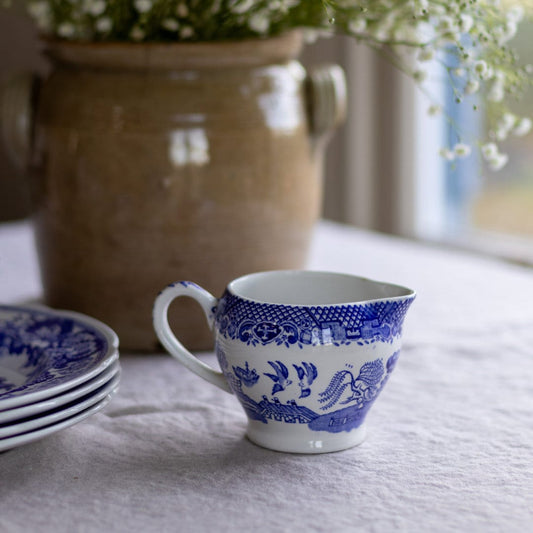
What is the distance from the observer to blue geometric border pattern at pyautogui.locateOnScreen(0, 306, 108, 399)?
542mm

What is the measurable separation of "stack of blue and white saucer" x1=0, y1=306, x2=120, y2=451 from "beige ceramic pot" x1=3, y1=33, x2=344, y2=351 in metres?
0.09

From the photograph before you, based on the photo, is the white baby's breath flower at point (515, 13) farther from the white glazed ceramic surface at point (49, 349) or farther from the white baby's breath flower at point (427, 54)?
the white glazed ceramic surface at point (49, 349)

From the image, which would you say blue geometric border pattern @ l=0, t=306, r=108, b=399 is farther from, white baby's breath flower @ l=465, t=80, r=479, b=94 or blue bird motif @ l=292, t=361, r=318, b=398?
white baby's breath flower @ l=465, t=80, r=479, b=94

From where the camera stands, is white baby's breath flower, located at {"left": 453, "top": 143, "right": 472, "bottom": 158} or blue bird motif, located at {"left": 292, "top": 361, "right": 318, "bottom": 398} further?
white baby's breath flower, located at {"left": 453, "top": 143, "right": 472, "bottom": 158}

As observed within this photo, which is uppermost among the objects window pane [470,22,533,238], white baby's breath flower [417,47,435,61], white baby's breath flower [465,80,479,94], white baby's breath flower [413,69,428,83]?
white baby's breath flower [417,47,435,61]

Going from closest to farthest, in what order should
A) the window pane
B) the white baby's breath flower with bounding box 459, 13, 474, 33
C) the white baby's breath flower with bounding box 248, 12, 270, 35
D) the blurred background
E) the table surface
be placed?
1. the table surface
2. the white baby's breath flower with bounding box 459, 13, 474, 33
3. the white baby's breath flower with bounding box 248, 12, 270, 35
4. the blurred background
5. the window pane

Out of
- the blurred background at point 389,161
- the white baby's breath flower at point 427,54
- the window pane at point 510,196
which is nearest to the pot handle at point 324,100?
the white baby's breath flower at point 427,54

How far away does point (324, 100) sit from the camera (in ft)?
2.45

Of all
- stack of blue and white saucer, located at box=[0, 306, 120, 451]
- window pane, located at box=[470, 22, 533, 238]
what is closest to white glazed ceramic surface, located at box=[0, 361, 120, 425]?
stack of blue and white saucer, located at box=[0, 306, 120, 451]

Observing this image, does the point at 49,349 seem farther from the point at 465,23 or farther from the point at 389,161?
the point at 389,161

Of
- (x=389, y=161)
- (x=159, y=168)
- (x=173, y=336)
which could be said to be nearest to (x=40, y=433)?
(x=173, y=336)

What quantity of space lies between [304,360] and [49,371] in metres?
0.17

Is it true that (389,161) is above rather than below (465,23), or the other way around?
below

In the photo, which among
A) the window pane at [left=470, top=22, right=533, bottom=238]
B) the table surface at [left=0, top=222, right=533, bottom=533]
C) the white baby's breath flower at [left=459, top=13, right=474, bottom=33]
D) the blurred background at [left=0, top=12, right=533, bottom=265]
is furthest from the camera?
the window pane at [left=470, top=22, right=533, bottom=238]
